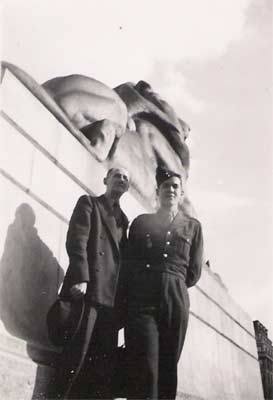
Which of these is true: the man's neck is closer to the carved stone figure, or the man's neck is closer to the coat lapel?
the coat lapel

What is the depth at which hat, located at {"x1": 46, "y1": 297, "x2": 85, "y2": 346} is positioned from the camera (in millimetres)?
3109

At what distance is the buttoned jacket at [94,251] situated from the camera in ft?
10.4

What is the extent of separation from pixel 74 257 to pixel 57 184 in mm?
1392

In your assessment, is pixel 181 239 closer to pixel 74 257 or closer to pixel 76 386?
pixel 74 257

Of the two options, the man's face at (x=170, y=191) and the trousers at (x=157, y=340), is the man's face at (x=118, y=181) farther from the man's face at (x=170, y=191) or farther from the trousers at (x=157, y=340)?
the trousers at (x=157, y=340)

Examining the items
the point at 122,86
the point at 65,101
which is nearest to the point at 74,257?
the point at 65,101

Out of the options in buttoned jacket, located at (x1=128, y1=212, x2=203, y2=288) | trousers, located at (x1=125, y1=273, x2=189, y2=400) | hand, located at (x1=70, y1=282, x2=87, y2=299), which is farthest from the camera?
buttoned jacket, located at (x1=128, y1=212, x2=203, y2=288)

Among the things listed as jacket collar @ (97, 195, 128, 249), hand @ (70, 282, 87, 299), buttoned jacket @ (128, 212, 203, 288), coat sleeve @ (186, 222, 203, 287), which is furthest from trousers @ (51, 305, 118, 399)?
coat sleeve @ (186, 222, 203, 287)

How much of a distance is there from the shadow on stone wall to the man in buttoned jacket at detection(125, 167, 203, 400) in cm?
74

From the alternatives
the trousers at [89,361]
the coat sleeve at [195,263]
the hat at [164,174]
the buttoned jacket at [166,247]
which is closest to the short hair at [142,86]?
the hat at [164,174]

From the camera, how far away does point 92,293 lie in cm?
316

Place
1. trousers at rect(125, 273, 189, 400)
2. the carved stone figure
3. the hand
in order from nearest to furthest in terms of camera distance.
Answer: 1. trousers at rect(125, 273, 189, 400)
2. the hand
3. the carved stone figure

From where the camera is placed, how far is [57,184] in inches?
174

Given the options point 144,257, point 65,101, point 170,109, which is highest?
point 170,109
